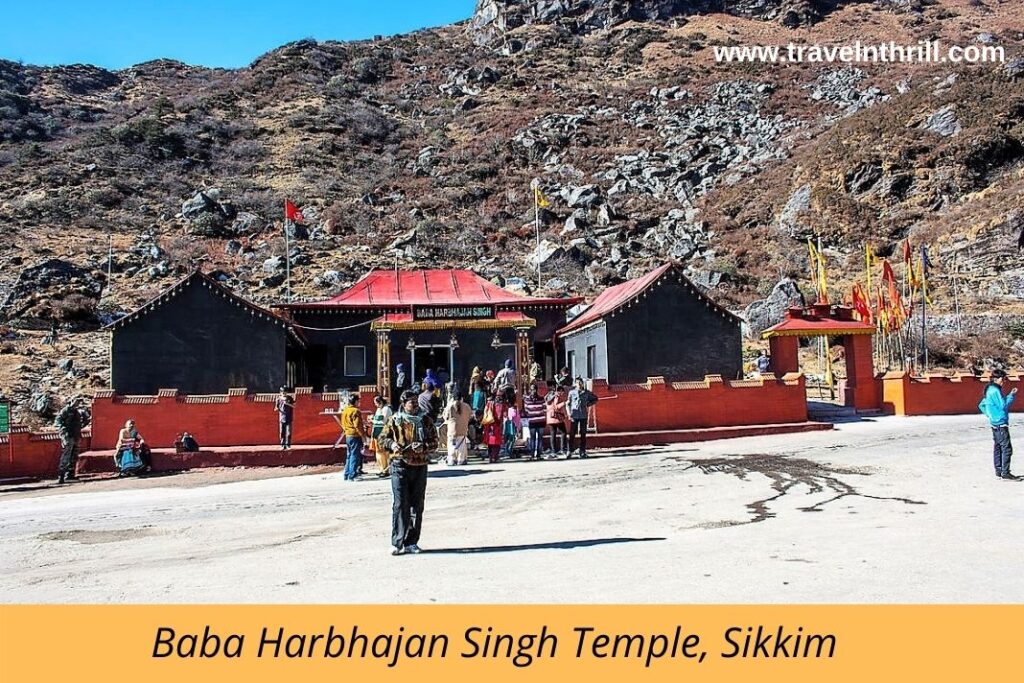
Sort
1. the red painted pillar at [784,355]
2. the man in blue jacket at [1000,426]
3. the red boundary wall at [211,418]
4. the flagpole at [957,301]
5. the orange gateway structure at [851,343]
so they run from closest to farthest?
1. the man in blue jacket at [1000,426]
2. the red boundary wall at [211,418]
3. the orange gateway structure at [851,343]
4. the red painted pillar at [784,355]
5. the flagpole at [957,301]

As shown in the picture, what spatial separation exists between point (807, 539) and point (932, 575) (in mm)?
1602

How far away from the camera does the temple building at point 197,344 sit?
21312 mm

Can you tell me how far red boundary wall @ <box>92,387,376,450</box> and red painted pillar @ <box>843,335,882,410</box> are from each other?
1547 cm

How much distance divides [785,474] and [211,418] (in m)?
12.8

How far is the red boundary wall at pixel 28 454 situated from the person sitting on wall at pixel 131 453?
1.45m

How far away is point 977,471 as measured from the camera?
41.4 feet

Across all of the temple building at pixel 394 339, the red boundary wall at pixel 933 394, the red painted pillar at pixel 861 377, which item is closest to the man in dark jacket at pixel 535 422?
the temple building at pixel 394 339

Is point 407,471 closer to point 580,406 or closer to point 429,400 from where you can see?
point 429,400

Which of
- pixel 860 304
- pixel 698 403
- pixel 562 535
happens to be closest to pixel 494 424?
pixel 698 403

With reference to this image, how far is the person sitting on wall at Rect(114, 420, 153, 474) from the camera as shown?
54.1 feet

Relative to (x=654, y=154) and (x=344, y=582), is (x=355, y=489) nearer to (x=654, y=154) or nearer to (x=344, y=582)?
(x=344, y=582)

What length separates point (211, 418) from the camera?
59.4ft

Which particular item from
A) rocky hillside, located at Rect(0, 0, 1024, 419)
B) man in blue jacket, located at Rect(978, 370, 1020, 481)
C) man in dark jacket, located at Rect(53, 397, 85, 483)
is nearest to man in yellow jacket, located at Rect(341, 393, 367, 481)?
man in dark jacket, located at Rect(53, 397, 85, 483)

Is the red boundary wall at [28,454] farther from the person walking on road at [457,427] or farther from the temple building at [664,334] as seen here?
the temple building at [664,334]
